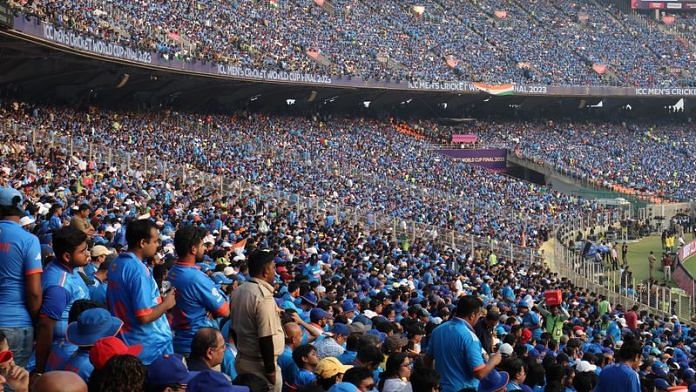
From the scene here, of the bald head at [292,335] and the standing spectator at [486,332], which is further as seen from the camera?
the standing spectator at [486,332]

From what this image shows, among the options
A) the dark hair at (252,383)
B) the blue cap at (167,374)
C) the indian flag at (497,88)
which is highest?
the indian flag at (497,88)

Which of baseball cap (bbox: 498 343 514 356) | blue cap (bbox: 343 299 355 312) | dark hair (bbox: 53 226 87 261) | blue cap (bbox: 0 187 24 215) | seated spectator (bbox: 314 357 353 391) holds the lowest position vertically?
baseball cap (bbox: 498 343 514 356)

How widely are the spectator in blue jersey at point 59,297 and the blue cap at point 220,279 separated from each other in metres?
3.53

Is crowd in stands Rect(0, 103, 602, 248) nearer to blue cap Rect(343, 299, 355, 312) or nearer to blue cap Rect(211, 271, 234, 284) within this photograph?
blue cap Rect(211, 271, 234, 284)

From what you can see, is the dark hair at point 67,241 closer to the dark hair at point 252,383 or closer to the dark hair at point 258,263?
the dark hair at point 258,263

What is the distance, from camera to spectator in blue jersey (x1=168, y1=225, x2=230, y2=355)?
6.23m

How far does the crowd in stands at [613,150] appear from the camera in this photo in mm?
53875

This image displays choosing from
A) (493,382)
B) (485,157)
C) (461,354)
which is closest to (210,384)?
(461,354)

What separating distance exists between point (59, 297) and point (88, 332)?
0.73 metres

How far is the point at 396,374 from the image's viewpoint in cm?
653

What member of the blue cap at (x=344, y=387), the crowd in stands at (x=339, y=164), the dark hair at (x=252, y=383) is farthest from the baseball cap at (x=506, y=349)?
the crowd in stands at (x=339, y=164)

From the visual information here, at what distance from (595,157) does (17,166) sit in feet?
137

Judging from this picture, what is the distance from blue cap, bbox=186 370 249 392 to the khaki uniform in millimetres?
1155

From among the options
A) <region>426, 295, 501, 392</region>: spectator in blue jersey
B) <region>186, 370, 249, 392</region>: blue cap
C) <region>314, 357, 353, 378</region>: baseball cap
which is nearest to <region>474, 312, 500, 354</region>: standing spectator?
<region>426, 295, 501, 392</region>: spectator in blue jersey
